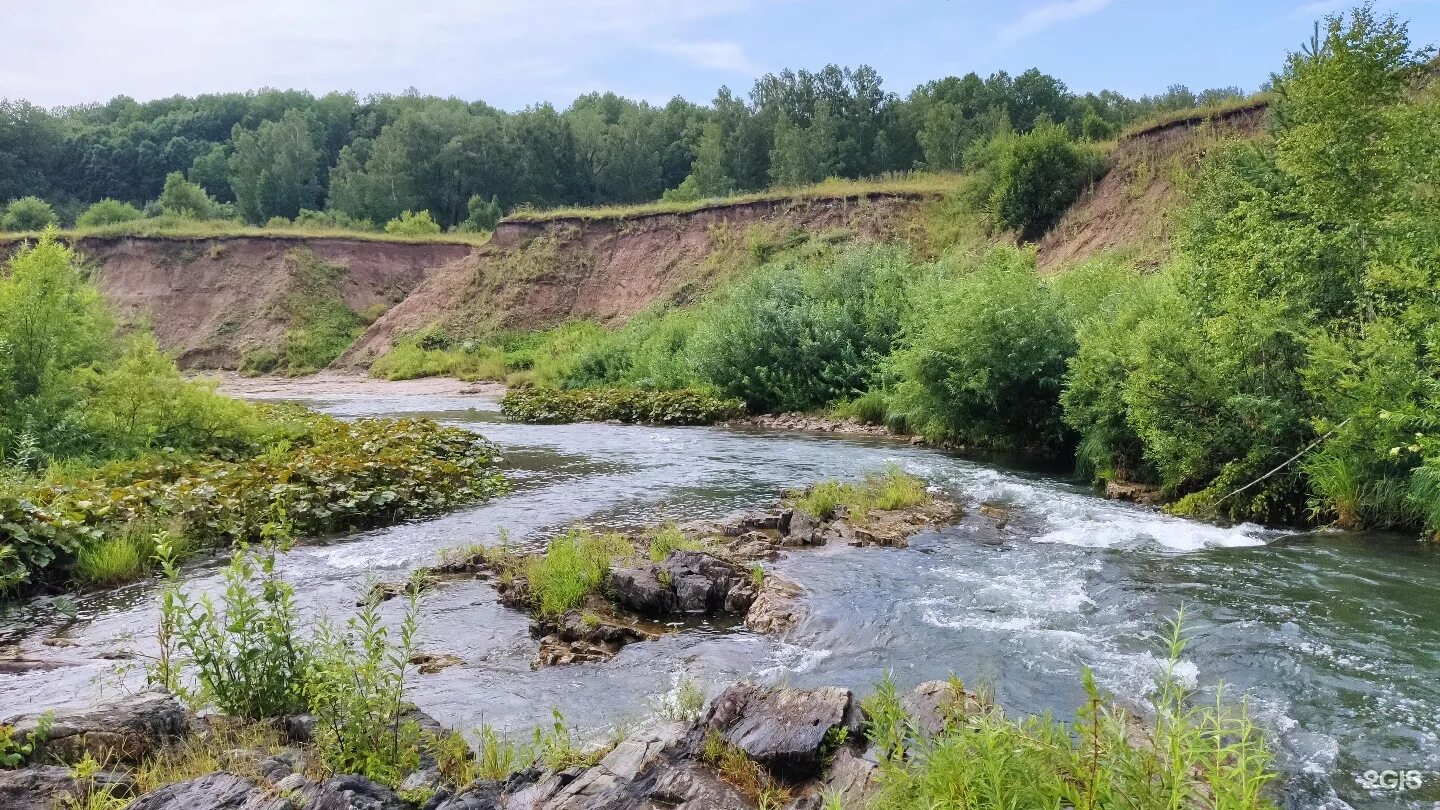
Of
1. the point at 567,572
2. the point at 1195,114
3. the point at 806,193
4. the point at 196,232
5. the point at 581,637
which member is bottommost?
the point at 581,637

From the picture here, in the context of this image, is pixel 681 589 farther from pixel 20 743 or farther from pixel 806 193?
pixel 806 193

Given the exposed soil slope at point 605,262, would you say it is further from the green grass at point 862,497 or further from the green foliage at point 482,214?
the green grass at point 862,497

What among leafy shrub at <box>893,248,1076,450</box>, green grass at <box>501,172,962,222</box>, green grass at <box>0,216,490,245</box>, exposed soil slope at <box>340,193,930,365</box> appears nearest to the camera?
leafy shrub at <box>893,248,1076,450</box>

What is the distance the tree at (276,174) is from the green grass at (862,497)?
81.9m

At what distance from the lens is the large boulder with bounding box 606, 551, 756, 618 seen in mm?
9906

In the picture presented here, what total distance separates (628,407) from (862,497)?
16.7 meters

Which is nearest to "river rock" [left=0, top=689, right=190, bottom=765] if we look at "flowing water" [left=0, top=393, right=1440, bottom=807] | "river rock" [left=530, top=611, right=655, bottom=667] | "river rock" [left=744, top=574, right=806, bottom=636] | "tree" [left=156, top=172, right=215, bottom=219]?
"flowing water" [left=0, top=393, right=1440, bottom=807]

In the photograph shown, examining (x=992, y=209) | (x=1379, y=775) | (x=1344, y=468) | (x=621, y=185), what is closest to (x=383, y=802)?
(x=1379, y=775)

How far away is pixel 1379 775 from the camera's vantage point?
5.66 meters

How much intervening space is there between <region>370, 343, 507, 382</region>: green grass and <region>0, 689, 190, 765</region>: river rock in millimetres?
37896

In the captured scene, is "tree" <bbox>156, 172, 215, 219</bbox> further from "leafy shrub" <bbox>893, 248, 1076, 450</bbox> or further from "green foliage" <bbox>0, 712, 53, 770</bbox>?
"green foliage" <bbox>0, 712, 53, 770</bbox>

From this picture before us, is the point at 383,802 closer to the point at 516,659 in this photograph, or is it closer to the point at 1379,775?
the point at 516,659

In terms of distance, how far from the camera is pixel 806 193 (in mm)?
48188

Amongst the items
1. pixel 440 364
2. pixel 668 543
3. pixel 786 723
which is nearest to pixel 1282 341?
pixel 668 543
